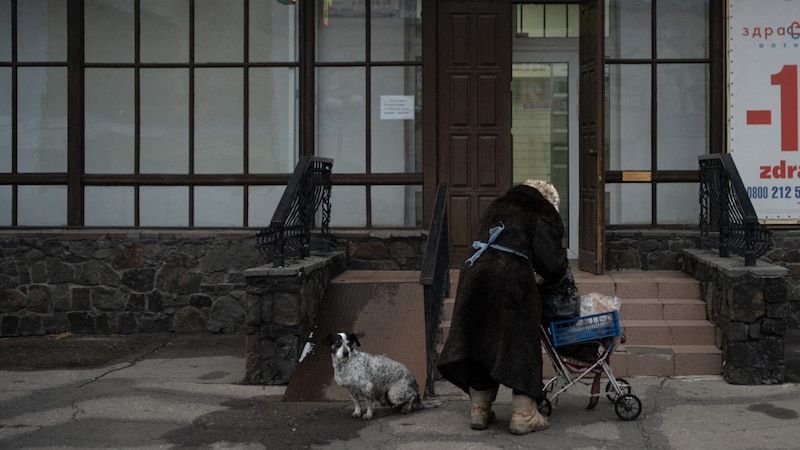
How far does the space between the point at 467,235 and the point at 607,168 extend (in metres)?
1.65

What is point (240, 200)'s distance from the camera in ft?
36.8

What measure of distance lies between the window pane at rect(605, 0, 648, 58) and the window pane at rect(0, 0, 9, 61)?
254 inches

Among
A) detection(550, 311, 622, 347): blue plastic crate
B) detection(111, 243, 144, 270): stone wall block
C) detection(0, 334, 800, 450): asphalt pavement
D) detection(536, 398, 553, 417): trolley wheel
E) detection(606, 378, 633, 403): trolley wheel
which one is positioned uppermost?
detection(111, 243, 144, 270): stone wall block

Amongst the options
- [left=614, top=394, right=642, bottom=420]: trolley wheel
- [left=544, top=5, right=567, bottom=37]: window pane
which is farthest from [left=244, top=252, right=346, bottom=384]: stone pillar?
[left=544, top=5, right=567, bottom=37]: window pane

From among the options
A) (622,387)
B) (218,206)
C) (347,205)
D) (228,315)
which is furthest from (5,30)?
(622,387)

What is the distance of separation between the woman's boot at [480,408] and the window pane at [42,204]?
6.19 metres

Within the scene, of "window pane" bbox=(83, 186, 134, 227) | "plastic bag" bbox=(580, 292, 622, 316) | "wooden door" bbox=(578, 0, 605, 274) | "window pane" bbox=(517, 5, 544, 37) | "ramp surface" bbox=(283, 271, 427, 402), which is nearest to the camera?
"plastic bag" bbox=(580, 292, 622, 316)

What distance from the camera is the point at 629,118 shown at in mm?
11094

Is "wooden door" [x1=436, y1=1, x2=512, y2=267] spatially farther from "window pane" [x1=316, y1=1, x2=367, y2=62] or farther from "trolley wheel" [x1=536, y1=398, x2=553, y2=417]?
"trolley wheel" [x1=536, y1=398, x2=553, y2=417]

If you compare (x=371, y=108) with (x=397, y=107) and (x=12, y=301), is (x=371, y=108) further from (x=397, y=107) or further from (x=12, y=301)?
(x=12, y=301)

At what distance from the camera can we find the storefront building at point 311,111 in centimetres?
1096

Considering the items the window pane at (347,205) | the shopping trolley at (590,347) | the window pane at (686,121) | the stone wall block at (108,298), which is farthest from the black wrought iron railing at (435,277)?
the stone wall block at (108,298)

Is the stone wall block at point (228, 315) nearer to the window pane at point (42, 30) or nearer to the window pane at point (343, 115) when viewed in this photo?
the window pane at point (343, 115)

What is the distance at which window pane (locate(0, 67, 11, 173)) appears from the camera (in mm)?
11367
